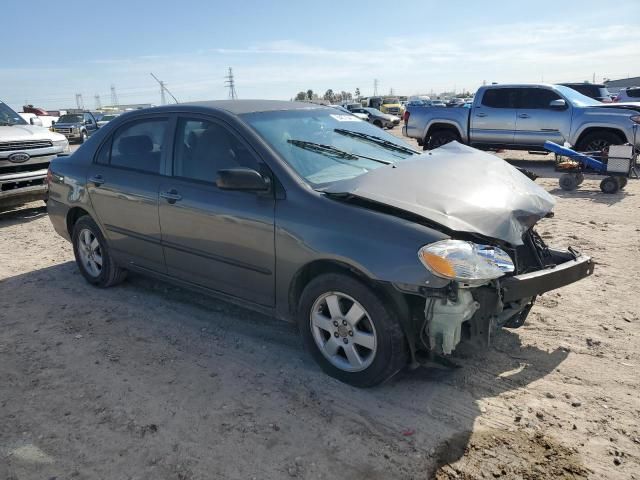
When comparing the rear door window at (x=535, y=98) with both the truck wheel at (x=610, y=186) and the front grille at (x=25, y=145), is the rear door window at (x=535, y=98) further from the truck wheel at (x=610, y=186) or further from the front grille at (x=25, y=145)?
the front grille at (x=25, y=145)

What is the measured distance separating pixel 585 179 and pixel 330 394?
9353 mm

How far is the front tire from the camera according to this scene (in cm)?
481

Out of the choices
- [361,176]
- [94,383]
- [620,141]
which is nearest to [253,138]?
[361,176]

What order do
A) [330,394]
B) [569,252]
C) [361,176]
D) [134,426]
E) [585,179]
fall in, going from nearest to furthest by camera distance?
[134,426] → [330,394] → [361,176] → [569,252] → [585,179]

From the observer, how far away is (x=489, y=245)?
2.90m

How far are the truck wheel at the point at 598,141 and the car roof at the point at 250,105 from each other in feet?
30.7

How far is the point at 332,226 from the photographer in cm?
303

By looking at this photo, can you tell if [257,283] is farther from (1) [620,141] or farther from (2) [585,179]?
(1) [620,141]

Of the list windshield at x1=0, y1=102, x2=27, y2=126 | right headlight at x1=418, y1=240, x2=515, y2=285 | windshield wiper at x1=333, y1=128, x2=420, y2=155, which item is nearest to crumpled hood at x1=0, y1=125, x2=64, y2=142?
windshield at x1=0, y1=102, x2=27, y2=126

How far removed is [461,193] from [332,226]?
0.87 meters

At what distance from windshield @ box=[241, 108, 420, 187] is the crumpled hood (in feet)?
19.9

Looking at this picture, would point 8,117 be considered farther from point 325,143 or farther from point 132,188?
point 325,143

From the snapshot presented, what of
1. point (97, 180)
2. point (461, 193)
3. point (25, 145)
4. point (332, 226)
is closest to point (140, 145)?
point (97, 180)

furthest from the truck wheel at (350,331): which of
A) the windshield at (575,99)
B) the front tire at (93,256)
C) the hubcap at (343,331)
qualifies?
the windshield at (575,99)
